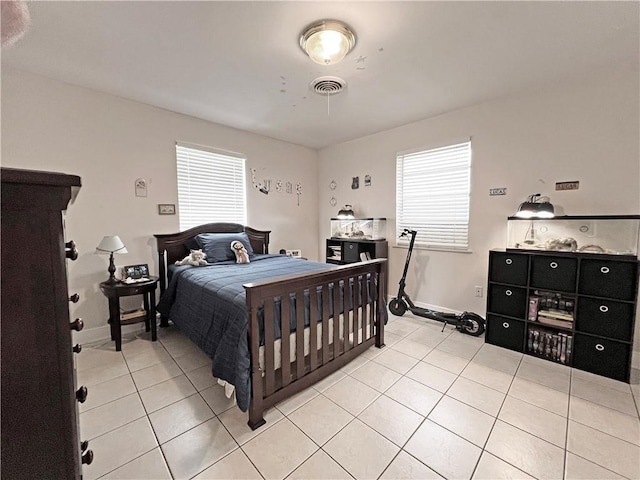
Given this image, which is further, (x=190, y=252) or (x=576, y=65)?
(x=190, y=252)

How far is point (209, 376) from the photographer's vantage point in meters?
2.20

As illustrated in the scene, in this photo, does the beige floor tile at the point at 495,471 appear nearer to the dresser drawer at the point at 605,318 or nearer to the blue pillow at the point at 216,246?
the dresser drawer at the point at 605,318

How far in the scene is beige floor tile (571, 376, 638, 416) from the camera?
182 cm

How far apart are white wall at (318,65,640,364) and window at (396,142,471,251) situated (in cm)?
10

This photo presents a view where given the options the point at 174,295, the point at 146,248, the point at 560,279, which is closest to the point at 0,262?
the point at 174,295

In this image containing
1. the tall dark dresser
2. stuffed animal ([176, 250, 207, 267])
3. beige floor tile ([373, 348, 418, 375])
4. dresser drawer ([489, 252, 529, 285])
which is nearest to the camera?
the tall dark dresser

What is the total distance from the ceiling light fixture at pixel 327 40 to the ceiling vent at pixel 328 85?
42 centimetres

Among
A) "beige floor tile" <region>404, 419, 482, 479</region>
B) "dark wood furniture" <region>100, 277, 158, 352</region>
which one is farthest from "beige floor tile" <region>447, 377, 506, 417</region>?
"dark wood furniture" <region>100, 277, 158, 352</region>

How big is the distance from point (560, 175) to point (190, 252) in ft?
13.2

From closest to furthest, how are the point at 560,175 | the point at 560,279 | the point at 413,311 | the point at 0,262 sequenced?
the point at 0,262
the point at 560,279
the point at 560,175
the point at 413,311

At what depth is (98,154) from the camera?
2.75 metres

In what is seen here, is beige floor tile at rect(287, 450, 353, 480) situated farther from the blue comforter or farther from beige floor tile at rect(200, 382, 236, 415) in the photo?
beige floor tile at rect(200, 382, 236, 415)

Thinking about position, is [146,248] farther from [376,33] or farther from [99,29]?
[376,33]

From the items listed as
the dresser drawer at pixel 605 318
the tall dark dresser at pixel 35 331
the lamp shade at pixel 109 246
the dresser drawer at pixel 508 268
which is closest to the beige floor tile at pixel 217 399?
the tall dark dresser at pixel 35 331
